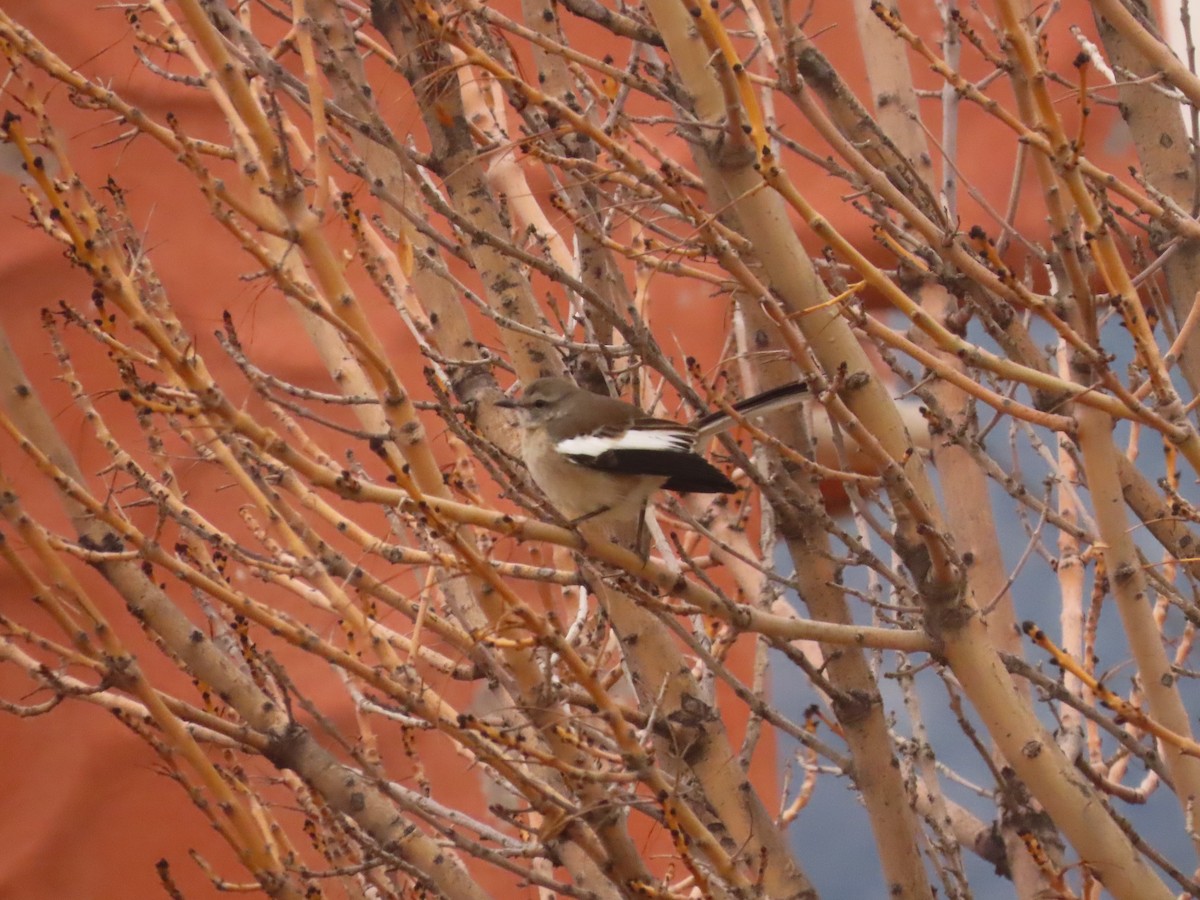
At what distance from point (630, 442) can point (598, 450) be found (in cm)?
4

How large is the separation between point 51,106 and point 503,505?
1565mm

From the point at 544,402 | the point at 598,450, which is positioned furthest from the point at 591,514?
the point at 544,402

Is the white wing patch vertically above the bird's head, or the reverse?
the bird's head

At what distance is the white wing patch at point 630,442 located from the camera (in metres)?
1.59

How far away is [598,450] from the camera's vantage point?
1.63 metres

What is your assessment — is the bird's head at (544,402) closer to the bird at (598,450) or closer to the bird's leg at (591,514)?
the bird at (598,450)

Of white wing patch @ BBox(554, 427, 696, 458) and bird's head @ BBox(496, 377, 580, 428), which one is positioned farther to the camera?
bird's head @ BBox(496, 377, 580, 428)

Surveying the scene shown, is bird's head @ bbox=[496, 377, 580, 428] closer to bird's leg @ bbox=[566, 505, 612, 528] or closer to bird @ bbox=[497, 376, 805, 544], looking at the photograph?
bird @ bbox=[497, 376, 805, 544]

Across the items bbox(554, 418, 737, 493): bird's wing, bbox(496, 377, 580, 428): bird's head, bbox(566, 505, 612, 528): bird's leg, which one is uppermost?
bbox(496, 377, 580, 428): bird's head

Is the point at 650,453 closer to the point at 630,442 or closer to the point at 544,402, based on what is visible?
the point at 630,442

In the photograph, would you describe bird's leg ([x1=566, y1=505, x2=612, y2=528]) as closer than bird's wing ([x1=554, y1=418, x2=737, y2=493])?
No

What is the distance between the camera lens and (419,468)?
126 centimetres

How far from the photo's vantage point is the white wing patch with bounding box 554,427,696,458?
159cm

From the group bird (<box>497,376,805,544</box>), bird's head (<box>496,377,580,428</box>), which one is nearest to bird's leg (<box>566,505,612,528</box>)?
bird (<box>497,376,805,544</box>)
